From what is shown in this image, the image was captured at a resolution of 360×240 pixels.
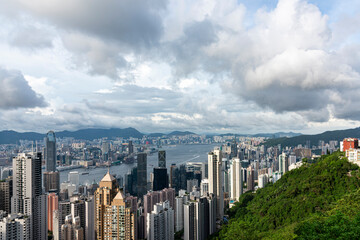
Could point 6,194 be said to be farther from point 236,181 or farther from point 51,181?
point 236,181

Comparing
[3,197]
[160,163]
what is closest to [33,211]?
[3,197]

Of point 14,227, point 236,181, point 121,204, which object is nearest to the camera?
point 121,204

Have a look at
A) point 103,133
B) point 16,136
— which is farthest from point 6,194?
point 103,133

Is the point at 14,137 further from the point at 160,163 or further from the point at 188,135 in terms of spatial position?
the point at 188,135

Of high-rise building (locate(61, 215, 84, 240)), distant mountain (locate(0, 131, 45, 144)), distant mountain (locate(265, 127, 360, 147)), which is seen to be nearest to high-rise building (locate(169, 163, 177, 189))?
high-rise building (locate(61, 215, 84, 240))

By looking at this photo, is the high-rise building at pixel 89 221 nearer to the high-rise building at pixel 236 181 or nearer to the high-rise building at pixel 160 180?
the high-rise building at pixel 236 181

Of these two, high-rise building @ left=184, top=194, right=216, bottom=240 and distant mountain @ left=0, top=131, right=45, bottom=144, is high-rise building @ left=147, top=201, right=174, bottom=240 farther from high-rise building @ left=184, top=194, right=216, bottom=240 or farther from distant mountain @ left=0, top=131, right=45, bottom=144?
distant mountain @ left=0, top=131, right=45, bottom=144
